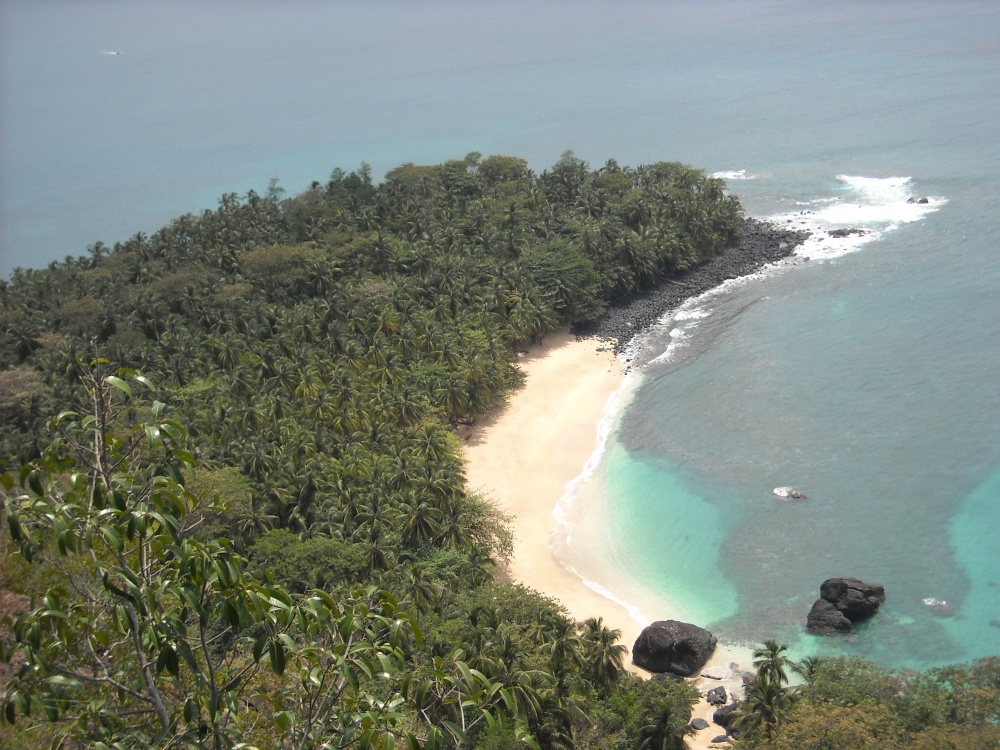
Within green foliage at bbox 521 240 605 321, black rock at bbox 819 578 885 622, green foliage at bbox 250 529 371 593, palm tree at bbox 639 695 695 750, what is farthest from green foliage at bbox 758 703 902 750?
green foliage at bbox 521 240 605 321

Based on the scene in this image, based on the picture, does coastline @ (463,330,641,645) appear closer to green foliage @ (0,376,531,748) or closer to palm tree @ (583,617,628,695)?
palm tree @ (583,617,628,695)

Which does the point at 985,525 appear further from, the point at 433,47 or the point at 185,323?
the point at 433,47

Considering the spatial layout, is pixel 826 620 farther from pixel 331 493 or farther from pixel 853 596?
pixel 331 493

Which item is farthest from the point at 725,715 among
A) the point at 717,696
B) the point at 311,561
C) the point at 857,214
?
the point at 857,214

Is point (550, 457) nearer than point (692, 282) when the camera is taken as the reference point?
Yes

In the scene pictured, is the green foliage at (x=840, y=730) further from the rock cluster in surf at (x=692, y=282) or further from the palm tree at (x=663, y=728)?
the rock cluster in surf at (x=692, y=282)

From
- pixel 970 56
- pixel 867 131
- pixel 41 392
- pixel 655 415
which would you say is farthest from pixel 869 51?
pixel 41 392
